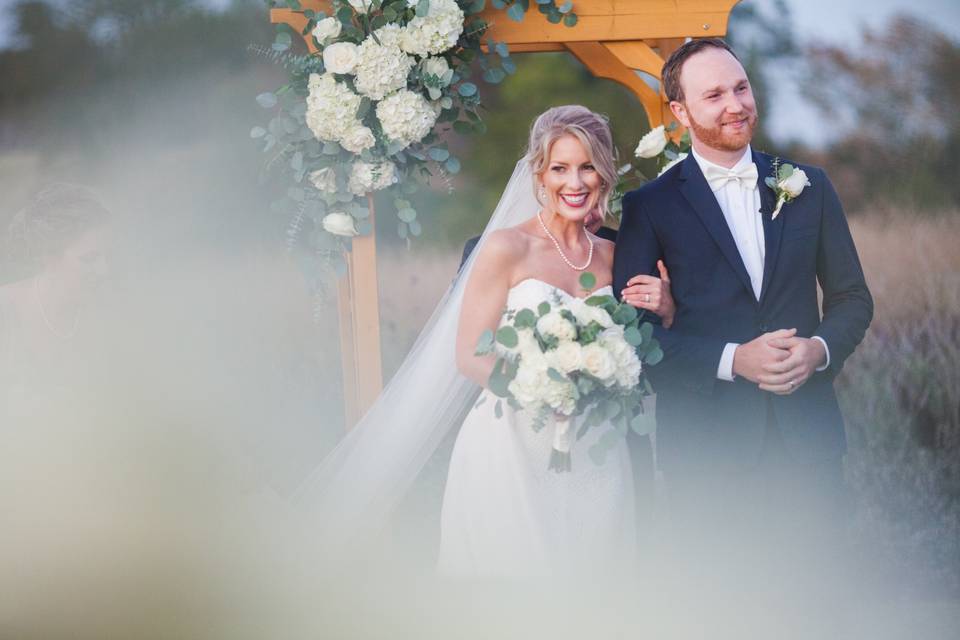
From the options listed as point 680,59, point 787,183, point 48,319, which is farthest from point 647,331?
point 48,319

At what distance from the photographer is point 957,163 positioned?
6.79 metres

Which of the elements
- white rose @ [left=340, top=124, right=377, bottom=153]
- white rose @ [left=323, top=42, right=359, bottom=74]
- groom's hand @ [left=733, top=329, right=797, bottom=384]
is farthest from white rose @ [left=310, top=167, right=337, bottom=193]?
groom's hand @ [left=733, top=329, right=797, bottom=384]

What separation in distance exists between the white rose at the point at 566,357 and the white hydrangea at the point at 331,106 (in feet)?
4.22

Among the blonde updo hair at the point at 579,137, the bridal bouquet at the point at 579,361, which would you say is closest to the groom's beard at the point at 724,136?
the blonde updo hair at the point at 579,137

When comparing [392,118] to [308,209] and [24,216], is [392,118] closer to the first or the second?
[308,209]

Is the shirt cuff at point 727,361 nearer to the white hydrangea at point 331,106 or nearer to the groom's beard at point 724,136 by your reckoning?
the groom's beard at point 724,136

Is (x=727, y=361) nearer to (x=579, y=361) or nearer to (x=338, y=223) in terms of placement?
(x=579, y=361)

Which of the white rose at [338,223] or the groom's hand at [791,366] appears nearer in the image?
the groom's hand at [791,366]

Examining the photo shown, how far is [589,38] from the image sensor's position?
374 centimetres

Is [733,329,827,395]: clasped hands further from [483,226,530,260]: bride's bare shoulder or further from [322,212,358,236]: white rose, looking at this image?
[322,212,358,236]: white rose

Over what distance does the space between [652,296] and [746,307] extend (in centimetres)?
25

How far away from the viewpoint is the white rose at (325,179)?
12.2 feet

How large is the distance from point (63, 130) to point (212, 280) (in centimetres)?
A: 123

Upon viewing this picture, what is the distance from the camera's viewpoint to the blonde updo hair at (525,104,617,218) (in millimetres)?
3074
